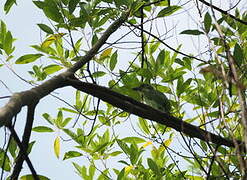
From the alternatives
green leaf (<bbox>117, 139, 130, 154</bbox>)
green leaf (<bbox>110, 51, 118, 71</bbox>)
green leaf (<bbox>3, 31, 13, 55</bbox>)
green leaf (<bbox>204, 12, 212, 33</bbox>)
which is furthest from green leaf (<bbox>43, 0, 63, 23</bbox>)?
green leaf (<bbox>117, 139, 130, 154</bbox>)

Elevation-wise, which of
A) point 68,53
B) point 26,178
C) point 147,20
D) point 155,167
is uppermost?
point 147,20

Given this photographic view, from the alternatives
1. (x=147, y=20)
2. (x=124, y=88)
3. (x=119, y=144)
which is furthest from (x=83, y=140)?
(x=147, y=20)

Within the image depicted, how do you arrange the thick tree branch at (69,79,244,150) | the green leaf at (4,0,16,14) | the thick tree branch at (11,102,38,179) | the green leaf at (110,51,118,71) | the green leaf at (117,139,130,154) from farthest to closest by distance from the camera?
the green leaf at (117,139,130,154)
the green leaf at (110,51,118,71)
the green leaf at (4,0,16,14)
the thick tree branch at (69,79,244,150)
the thick tree branch at (11,102,38,179)

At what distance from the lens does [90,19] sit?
139 cm

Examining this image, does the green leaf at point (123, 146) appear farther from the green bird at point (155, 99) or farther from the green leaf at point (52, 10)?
the green leaf at point (52, 10)

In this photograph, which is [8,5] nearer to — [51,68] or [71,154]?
[51,68]

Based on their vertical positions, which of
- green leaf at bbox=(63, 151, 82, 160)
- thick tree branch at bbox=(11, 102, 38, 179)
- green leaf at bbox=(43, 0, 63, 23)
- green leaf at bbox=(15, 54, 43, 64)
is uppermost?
green leaf at bbox=(43, 0, 63, 23)

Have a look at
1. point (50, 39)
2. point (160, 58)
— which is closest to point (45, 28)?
point (50, 39)

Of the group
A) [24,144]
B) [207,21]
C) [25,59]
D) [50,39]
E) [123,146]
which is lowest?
[24,144]

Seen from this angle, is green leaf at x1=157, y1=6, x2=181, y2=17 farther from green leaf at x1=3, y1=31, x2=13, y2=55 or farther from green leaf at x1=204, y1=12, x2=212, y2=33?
green leaf at x1=3, y1=31, x2=13, y2=55

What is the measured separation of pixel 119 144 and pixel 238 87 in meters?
1.03

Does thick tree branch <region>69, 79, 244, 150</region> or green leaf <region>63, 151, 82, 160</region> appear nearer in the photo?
thick tree branch <region>69, 79, 244, 150</region>

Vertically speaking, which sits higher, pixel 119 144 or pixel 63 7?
pixel 63 7

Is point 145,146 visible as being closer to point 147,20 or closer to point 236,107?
point 236,107
